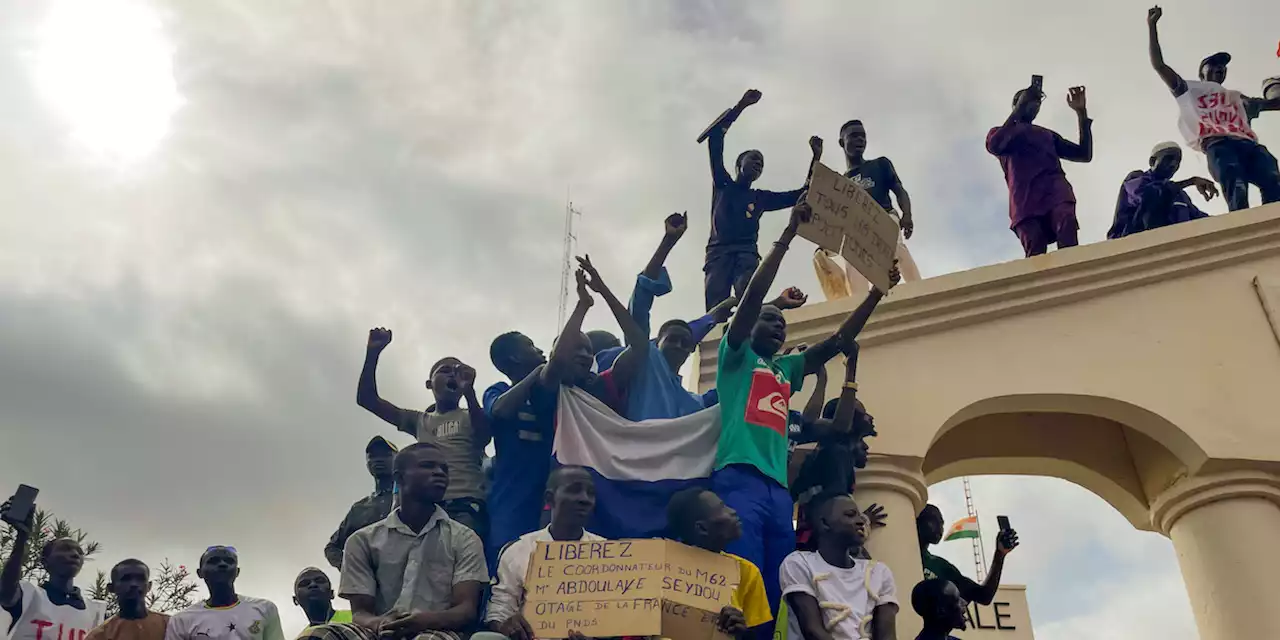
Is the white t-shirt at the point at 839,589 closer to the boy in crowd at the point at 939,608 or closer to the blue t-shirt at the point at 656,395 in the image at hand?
the boy in crowd at the point at 939,608

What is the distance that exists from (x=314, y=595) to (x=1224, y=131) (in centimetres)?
788

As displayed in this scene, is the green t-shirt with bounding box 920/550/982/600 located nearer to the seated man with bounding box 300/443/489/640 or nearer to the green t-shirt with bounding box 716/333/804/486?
the green t-shirt with bounding box 716/333/804/486

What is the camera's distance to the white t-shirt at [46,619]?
595 cm

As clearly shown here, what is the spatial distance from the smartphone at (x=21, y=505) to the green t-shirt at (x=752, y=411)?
11.6 ft

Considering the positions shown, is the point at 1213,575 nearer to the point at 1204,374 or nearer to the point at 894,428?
the point at 1204,374

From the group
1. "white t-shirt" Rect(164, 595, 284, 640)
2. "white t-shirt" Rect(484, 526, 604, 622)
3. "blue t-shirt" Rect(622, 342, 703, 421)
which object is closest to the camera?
"white t-shirt" Rect(484, 526, 604, 622)

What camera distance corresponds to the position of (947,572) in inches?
275

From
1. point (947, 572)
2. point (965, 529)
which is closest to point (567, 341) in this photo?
point (947, 572)

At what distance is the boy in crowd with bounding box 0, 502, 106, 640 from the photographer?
595 cm

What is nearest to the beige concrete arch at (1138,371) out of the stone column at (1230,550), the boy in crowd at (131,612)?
the stone column at (1230,550)

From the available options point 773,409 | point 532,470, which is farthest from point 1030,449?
point 532,470

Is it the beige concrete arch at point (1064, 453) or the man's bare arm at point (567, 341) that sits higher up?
the beige concrete arch at point (1064, 453)

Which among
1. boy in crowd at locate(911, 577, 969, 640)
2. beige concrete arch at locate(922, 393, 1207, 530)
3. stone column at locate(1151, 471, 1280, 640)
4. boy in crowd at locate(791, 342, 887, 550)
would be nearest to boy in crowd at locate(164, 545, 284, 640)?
boy in crowd at locate(791, 342, 887, 550)

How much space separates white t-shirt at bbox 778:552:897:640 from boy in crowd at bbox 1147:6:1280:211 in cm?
549
